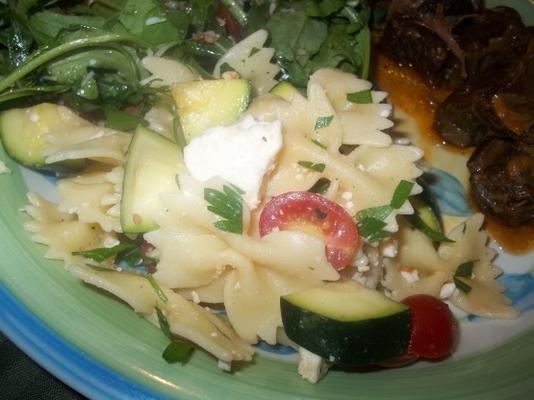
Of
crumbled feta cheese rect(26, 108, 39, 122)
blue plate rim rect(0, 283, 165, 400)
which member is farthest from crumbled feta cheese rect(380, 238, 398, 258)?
crumbled feta cheese rect(26, 108, 39, 122)

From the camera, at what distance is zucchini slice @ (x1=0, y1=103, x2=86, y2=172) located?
10.4ft

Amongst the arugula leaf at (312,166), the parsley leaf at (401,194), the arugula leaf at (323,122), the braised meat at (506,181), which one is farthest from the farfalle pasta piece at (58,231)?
the braised meat at (506,181)

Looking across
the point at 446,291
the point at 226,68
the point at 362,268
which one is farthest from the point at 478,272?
the point at 226,68

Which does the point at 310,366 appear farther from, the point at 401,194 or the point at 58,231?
the point at 58,231

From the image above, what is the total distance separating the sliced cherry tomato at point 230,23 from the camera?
3.86m

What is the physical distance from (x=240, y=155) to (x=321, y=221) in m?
0.44

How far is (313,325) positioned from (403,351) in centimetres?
41

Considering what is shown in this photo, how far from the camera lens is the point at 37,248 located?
2.94 meters

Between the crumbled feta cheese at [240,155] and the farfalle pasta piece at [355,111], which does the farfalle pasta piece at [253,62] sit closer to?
the farfalle pasta piece at [355,111]

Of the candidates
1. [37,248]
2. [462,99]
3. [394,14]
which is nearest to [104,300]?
[37,248]

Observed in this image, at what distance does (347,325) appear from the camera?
2.39 metres

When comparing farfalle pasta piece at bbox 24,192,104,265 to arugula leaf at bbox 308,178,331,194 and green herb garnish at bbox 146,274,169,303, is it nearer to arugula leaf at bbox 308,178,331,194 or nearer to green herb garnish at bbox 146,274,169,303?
green herb garnish at bbox 146,274,169,303

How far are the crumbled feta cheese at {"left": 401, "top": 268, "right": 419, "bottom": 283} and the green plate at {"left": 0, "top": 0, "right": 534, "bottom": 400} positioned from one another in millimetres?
426

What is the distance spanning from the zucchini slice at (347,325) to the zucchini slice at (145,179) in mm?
742
